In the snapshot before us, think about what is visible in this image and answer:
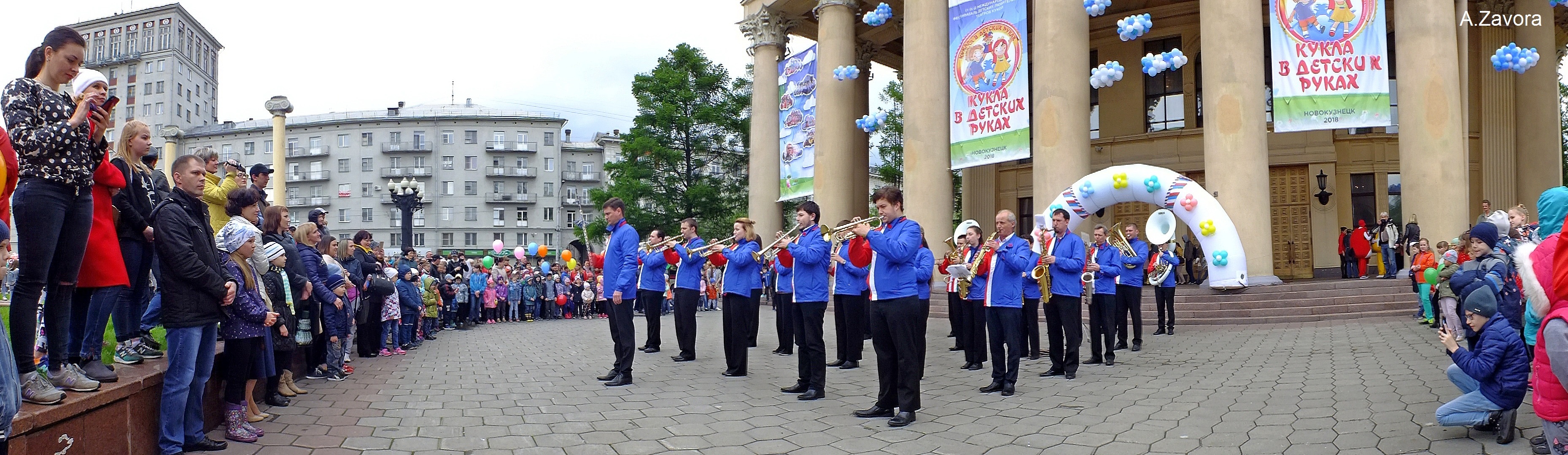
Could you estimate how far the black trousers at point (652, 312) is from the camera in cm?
1120

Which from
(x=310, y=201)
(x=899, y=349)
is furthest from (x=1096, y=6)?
(x=310, y=201)

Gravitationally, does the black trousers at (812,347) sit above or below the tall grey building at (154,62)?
below

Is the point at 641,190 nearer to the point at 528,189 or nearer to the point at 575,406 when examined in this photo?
the point at 575,406

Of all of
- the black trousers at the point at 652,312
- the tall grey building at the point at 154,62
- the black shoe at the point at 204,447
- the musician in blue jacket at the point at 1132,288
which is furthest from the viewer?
the tall grey building at the point at 154,62

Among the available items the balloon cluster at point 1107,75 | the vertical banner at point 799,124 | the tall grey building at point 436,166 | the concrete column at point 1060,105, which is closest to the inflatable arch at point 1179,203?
the concrete column at point 1060,105

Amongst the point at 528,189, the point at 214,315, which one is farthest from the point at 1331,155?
the point at 528,189

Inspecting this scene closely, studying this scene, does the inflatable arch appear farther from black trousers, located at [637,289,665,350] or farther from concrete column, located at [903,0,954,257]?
black trousers, located at [637,289,665,350]

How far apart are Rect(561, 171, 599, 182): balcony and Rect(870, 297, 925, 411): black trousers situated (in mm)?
75238

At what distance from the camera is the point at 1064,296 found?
30.1 ft

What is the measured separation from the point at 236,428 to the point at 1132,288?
10.0 meters

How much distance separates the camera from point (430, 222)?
7619cm

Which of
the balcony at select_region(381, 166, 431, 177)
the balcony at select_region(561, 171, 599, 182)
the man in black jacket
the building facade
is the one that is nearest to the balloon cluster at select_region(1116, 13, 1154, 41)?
the building facade

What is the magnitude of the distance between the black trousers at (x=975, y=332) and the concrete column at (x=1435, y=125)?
13.0 meters

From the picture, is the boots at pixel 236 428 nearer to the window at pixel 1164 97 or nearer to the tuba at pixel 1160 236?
the tuba at pixel 1160 236
